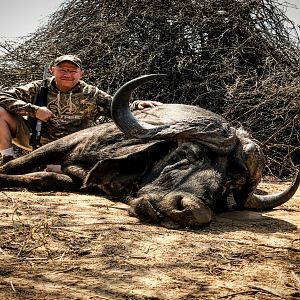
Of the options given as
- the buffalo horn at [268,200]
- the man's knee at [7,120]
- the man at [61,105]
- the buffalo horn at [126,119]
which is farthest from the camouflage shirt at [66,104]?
the buffalo horn at [268,200]

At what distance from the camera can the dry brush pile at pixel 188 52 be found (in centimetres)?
770

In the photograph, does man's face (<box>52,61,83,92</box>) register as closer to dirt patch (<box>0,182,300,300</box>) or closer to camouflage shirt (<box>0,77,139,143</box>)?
camouflage shirt (<box>0,77,139,143</box>)

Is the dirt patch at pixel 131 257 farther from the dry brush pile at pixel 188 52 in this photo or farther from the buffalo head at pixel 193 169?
the dry brush pile at pixel 188 52

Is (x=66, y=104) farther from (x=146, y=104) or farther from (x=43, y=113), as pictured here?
(x=146, y=104)

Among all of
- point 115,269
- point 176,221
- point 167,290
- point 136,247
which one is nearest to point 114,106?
point 176,221

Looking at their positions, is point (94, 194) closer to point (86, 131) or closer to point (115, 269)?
point (86, 131)

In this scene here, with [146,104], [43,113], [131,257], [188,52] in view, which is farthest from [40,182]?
[188,52]

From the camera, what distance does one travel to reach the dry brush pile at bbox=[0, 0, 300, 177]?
770 cm

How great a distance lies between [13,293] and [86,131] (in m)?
3.16

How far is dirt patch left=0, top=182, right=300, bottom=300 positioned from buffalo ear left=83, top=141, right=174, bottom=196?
1.30 feet

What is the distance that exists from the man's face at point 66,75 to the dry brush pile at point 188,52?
1.74 m

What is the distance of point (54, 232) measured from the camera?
2.95 metres

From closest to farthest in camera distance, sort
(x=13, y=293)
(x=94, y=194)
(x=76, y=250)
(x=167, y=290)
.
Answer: (x=13, y=293)
(x=167, y=290)
(x=76, y=250)
(x=94, y=194)

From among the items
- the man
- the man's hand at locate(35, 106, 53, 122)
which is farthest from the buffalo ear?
the man
